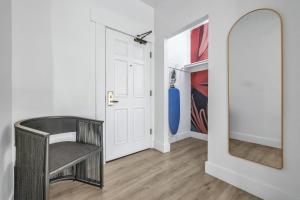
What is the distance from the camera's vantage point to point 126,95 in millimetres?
2373

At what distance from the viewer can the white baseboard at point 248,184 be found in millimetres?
1268

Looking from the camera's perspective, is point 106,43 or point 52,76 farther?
point 106,43

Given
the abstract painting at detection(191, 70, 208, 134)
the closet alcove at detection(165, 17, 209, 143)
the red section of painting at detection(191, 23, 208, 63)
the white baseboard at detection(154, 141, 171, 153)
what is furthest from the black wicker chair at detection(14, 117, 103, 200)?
the red section of painting at detection(191, 23, 208, 63)

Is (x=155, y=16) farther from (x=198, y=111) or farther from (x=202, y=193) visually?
(x=202, y=193)

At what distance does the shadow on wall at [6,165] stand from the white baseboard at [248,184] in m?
2.00

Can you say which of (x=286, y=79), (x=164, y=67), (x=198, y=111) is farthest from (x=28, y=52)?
(x=198, y=111)

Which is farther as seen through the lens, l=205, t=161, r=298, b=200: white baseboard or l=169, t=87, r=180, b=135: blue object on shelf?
l=169, t=87, r=180, b=135: blue object on shelf

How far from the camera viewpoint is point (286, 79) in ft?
4.04

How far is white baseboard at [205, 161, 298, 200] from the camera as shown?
127 centimetres

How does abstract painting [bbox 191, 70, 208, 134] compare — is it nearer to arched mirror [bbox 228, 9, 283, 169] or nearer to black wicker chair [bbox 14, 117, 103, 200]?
arched mirror [bbox 228, 9, 283, 169]

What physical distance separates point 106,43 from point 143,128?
155 cm

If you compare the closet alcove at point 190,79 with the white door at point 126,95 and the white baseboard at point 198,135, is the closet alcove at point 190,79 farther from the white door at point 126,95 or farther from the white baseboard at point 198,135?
the white door at point 126,95

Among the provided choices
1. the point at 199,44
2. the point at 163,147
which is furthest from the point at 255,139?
the point at 199,44

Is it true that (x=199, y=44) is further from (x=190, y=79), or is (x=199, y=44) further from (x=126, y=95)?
(x=126, y=95)
